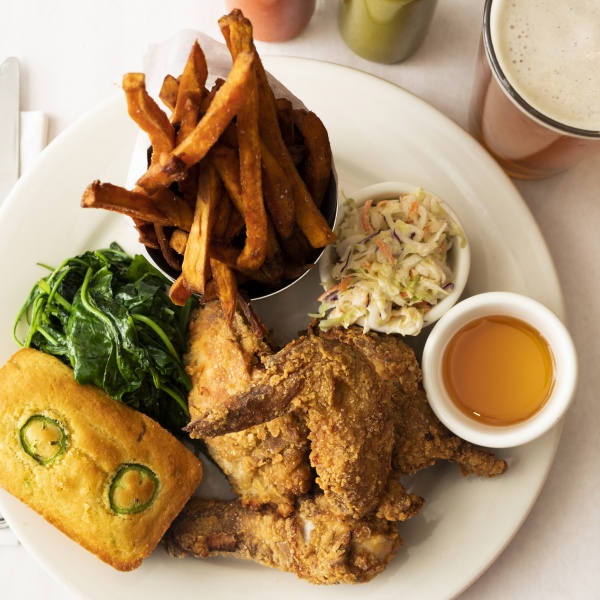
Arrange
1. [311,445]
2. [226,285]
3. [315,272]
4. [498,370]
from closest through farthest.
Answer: [226,285] → [311,445] → [498,370] → [315,272]

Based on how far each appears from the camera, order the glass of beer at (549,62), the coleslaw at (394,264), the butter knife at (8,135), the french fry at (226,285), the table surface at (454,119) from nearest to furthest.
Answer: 1. the french fry at (226,285)
2. the glass of beer at (549,62)
3. the coleslaw at (394,264)
4. the table surface at (454,119)
5. the butter knife at (8,135)

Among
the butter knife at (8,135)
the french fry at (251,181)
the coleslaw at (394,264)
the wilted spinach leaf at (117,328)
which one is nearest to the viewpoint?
the french fry at (251,181)

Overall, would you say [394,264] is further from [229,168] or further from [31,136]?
[31,136]

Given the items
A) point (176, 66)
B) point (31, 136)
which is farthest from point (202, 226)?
point (31, 136)

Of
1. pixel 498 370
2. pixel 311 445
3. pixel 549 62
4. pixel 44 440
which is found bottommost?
pixel 498 370

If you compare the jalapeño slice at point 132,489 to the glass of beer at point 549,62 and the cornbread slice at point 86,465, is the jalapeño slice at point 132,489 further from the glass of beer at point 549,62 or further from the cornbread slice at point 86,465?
the glass of beer at point 549,62

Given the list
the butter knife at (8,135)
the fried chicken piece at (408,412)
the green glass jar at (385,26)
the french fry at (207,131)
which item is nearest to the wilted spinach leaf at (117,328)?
the butter knife at (8,135)
